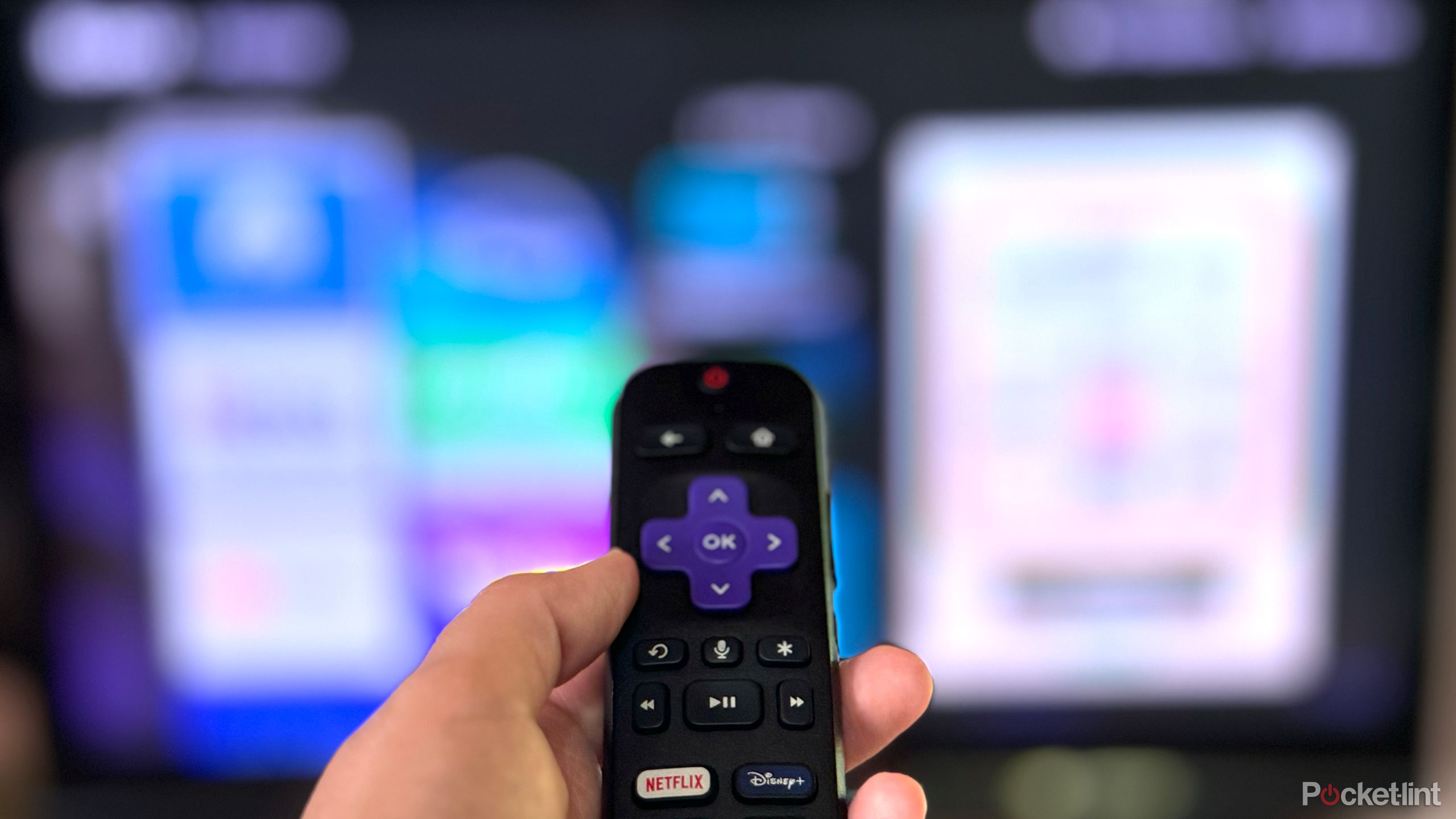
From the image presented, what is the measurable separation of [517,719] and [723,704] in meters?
0.09

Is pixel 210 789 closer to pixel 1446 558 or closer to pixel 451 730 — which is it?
pixel 451 730

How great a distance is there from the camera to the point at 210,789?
34.1 inches

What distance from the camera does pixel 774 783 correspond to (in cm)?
41

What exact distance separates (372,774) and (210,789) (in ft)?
2.08

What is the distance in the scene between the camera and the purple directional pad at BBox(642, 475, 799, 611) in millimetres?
452

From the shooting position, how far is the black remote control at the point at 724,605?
1.34 feet

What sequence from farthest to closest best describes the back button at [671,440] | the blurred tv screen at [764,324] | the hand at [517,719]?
the blurred tv screen at [764,324]
the back button at [671,440]
the hand at [517,719]

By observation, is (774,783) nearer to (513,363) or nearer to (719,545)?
(719,545)

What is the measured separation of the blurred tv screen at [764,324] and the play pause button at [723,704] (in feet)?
1.39

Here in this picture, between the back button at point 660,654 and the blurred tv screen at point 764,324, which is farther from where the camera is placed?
the blurred tv screen at point 764,324

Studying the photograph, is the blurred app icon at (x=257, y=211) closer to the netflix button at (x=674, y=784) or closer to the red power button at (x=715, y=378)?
the red power button at (x=715, y=378)

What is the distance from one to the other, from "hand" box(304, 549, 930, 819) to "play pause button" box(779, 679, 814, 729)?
47mm

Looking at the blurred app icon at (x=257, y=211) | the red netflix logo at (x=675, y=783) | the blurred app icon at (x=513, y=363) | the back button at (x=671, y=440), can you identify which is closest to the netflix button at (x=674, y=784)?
the red netflix logo at (x=675, y=783)

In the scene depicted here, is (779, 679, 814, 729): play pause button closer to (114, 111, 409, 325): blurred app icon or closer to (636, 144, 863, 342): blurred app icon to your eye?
(636, 144, 863, 342): blurred app icon
